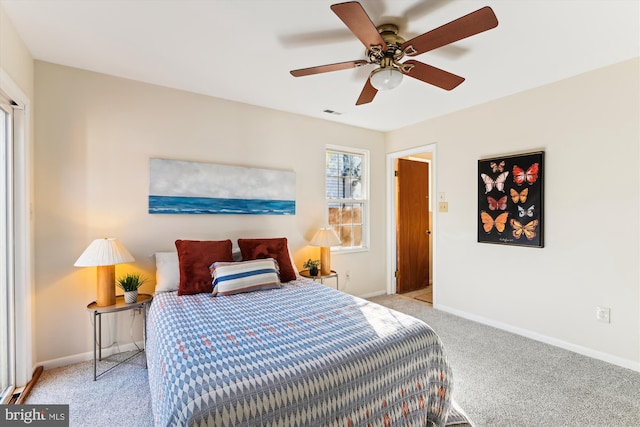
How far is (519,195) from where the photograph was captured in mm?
3070

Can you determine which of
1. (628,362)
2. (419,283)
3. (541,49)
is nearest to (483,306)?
(628,362)

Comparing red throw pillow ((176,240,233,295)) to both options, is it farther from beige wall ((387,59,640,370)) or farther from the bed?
beige wall ((387,59,640,370))

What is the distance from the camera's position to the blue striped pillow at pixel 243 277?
2.42 meters

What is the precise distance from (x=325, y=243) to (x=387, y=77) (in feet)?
6.74

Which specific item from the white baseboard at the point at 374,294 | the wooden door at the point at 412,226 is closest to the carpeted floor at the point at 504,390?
the white baseboard at the point at 374,294

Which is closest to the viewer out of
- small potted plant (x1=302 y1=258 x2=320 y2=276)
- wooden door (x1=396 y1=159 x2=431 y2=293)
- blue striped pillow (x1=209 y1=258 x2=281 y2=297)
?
blue striped pillow (x1=209 y1=258 x2=281 y2=297)

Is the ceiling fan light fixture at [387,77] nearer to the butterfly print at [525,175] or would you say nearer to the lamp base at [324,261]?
the butterfly print at [525,175]

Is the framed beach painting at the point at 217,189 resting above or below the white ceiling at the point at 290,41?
below

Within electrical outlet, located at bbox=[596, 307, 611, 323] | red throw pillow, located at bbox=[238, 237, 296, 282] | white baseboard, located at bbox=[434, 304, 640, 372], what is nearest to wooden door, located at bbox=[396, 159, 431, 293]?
white baseboard, located at bbox=[434, 304, 640, 372]

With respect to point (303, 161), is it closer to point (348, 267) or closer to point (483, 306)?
point (348, 267)

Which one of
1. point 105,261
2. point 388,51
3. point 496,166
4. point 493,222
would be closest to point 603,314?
point 493,222

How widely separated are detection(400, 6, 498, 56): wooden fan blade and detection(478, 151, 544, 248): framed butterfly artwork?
1.91m

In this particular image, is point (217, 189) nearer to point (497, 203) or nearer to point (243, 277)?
point (243, 277)

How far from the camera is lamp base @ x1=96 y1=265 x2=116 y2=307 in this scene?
7.77ft
